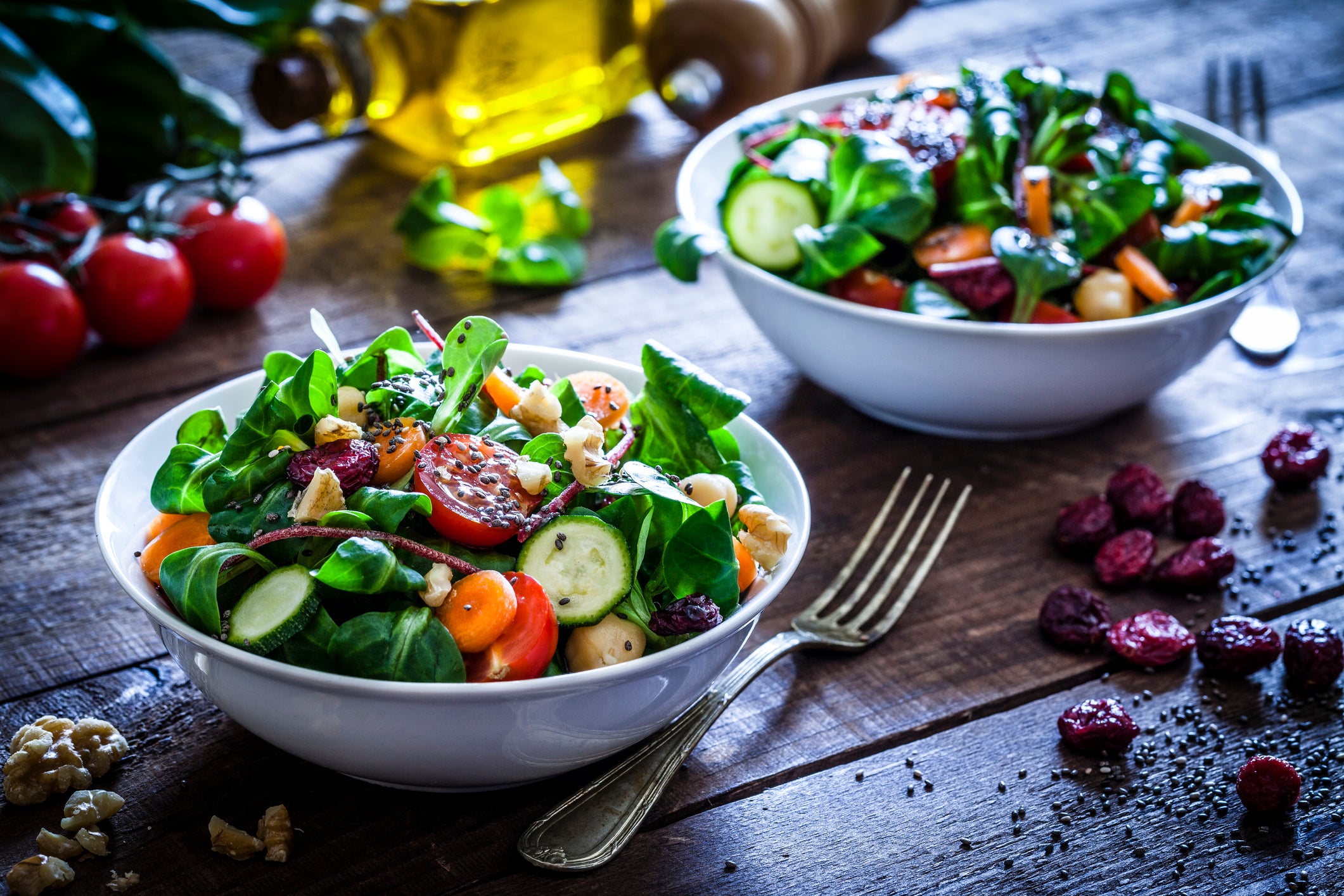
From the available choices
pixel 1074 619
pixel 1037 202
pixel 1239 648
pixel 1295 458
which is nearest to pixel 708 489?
pixel 1074 619

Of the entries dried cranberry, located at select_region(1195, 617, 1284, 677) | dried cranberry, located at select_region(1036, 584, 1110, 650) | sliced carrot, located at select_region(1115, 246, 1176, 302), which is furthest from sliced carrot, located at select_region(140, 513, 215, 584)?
sliced carrot, located at select_region(1115, 246, 1176, 302)

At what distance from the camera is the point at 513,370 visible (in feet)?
3.69

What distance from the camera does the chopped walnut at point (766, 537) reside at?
930 mm

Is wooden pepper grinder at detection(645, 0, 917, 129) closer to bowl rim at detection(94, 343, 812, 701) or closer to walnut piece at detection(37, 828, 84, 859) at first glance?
bowl rim at detection(94, 343, 812, 701)

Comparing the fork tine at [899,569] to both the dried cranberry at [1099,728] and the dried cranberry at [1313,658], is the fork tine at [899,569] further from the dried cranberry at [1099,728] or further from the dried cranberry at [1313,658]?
the dried cranberry at [1313,658]

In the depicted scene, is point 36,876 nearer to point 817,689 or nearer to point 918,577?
point 817,689

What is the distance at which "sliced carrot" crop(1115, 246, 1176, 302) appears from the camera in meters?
1.30

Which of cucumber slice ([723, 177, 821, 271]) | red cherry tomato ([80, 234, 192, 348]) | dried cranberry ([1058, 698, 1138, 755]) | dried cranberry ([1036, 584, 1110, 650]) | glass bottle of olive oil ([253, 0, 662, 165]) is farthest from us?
glass bottle of olive oil ([253, 0, 662, 165])

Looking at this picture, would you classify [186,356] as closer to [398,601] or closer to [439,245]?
[439,245]

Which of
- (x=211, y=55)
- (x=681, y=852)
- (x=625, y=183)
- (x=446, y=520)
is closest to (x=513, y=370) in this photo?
(x=446, y=520)

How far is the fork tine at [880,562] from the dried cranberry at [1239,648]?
289 mm

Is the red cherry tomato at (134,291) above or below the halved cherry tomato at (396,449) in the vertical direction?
below

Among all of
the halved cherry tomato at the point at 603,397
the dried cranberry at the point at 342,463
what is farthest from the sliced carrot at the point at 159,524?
the halved cherry tomato at the point at 603,397

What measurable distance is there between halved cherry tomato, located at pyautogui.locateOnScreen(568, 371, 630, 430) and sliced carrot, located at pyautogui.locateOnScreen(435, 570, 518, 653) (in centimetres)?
26
